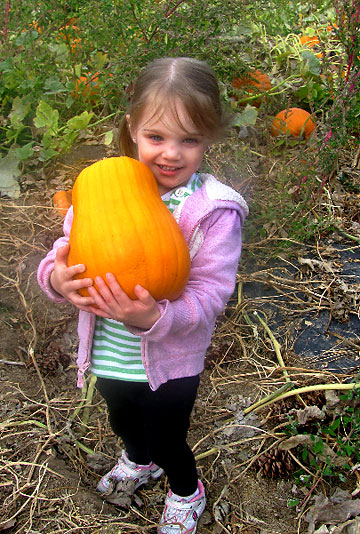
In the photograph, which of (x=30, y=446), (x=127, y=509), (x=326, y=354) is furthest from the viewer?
(x=326, y=354)

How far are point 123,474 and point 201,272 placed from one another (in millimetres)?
959

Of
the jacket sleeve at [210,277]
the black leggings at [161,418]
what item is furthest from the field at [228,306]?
the jacket sleeve at [210,277]

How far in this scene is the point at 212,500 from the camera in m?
2.06

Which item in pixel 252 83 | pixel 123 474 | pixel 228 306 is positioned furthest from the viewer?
pixel 252 83

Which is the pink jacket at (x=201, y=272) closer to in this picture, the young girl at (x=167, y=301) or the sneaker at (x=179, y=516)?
the young girl at (x=167, y=301)

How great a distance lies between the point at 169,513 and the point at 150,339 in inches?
33.7

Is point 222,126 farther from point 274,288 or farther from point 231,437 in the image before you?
point 274,288

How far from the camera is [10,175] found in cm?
321

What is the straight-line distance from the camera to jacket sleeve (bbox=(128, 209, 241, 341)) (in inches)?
57.1

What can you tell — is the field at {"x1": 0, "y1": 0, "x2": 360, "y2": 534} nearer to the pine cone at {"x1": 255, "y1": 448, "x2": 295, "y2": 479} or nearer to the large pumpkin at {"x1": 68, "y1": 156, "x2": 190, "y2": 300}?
the pine cone at {"x1": 255, "y1": 448, "x2": 295, "y2": 479}

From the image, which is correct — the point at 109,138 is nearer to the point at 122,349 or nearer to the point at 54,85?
the point at 54,85

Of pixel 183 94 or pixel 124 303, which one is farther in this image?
pixel 183 94

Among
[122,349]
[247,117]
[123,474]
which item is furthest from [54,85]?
[123,474]

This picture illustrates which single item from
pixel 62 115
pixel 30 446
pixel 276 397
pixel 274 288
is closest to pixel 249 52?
pixel 62 115
